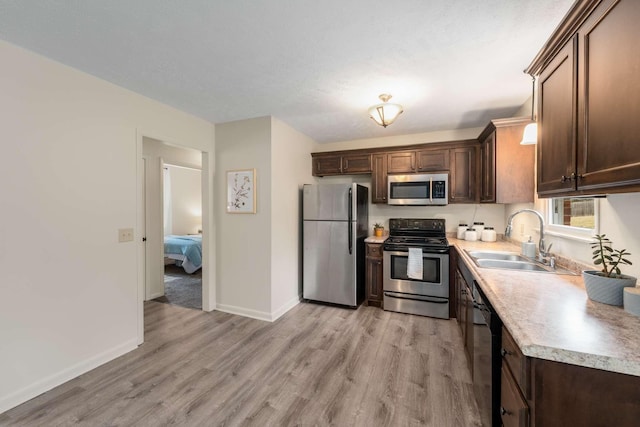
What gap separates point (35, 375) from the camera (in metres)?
1.95

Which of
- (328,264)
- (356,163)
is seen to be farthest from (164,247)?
(356,163)

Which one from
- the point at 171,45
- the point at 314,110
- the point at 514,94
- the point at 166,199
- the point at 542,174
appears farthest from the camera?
the point at 166,199

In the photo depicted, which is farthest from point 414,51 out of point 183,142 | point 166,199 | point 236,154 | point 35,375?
point 166,199

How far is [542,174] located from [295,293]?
10.2 ft

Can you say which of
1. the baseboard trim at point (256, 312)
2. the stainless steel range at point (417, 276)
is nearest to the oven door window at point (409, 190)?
the stainless steel range at point (417, 276)

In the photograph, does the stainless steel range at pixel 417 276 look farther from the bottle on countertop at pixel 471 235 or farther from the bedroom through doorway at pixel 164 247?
the bedroom through doorway at pixel 164 247

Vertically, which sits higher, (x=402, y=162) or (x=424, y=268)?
(x=402, y=162)

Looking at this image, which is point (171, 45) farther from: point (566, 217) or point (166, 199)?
point (166, 199)

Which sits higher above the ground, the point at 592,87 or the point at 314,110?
the point at 314,110

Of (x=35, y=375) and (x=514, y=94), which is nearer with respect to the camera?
(x=35, y=375)

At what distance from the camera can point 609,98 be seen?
3.48 ft

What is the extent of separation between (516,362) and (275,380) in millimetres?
1737

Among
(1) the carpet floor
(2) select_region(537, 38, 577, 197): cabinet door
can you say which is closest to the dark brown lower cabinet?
(2) select_region(537, 38, 577, 197): cabinet door

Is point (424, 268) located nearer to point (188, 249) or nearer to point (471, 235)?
point (471, 235)
